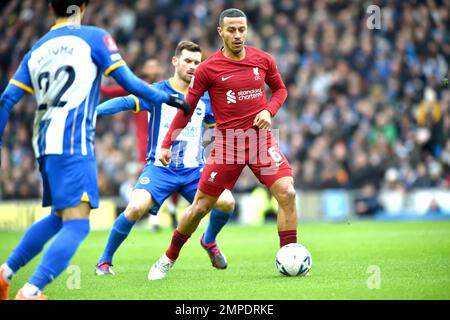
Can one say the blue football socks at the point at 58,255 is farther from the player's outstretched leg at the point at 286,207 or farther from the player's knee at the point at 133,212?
the player's knee at the point at 133,212

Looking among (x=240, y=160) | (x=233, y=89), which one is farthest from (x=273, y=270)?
(x=233, y=89)

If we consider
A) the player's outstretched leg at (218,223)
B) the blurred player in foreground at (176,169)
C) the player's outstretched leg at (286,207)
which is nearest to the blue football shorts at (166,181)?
the blurred player in foreground at (176,169)

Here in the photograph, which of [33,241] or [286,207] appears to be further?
[286,207]

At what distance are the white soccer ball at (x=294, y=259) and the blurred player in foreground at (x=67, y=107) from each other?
8.10ft

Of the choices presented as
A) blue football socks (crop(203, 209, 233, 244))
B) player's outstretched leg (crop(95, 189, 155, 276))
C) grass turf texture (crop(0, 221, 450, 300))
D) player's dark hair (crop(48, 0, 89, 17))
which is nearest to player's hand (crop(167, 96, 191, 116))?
player's dark hair (crop(48, 0, 89, 17))

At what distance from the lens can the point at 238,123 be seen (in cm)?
862

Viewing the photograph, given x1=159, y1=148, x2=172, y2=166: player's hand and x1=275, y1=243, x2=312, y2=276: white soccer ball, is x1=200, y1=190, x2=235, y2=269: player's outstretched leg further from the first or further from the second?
x1=159, y1=148, x2=172, y2=166: player's hand

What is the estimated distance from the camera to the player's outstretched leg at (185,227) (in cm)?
871

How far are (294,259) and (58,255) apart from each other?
9.11 feet

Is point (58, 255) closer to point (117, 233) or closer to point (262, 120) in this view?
point (262, 120)

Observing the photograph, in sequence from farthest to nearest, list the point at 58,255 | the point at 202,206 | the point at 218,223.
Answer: the point at 218,223
the point at 202,206
the point at 58,255

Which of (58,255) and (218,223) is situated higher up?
(218,223)
